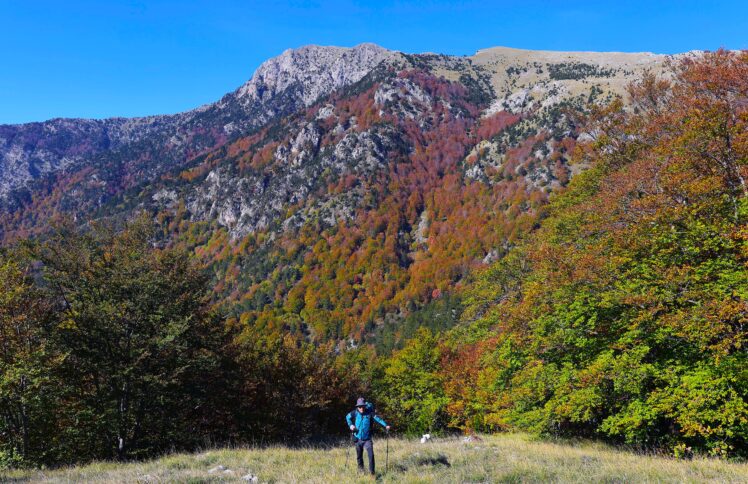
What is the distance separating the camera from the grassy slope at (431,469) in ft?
30.6

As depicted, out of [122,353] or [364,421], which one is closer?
[364,421]

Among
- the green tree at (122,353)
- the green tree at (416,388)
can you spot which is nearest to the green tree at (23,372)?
the green tree at (122,353)

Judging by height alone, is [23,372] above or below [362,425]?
above

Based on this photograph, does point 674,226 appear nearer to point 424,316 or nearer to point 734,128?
point 734,128

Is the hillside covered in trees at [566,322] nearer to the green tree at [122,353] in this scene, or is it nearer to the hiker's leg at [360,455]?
the green tree at [122,353]

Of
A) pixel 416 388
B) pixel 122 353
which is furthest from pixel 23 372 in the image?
pixel 416 388

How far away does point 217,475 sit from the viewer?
10.1 meters

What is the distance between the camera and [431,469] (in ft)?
35.0

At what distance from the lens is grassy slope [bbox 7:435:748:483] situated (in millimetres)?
9336

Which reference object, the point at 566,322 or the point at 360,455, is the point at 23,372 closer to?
the point at 360,455

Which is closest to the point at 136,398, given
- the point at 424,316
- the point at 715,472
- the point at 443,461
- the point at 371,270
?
the point at 443,461

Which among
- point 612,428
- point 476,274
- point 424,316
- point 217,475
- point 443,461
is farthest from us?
point 424,316

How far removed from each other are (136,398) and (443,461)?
45.9 ft

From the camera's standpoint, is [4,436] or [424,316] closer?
[4,436]
